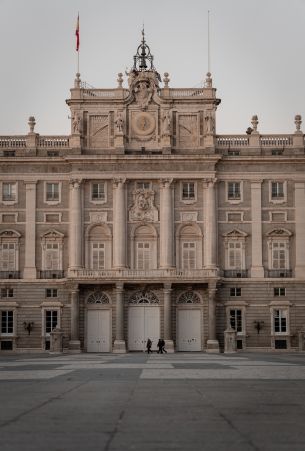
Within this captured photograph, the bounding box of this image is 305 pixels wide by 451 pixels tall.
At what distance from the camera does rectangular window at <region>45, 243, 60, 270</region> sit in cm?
6481

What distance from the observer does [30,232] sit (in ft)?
213

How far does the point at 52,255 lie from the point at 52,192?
454 cm

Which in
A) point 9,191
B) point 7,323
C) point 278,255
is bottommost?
point 7,323

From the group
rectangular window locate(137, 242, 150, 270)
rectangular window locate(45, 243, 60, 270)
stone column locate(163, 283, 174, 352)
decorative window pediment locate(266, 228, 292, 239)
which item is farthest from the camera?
rectangular window locate(45, 243, 60, 270)

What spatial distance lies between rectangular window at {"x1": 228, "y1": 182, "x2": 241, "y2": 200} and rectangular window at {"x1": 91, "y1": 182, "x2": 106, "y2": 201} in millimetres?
8991

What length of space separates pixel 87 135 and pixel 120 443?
55250 mm

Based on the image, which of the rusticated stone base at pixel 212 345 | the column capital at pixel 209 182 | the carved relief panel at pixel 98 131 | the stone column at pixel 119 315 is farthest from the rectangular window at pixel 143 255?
the carved relief panel at pixel 98 131

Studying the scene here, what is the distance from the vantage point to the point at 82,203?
64625mm

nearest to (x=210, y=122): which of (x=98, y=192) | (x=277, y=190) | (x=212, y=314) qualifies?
(x=277, y=190)

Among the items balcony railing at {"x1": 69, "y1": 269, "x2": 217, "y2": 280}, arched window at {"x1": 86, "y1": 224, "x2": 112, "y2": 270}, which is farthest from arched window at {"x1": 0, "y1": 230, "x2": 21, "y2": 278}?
arched window at {"x1": 86, "y1": 224, "x2": 112, "y2": 270}

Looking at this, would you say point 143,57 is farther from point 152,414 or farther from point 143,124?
point 152,414

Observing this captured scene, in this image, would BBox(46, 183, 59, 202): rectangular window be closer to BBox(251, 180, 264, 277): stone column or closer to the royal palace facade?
the royal palace facade

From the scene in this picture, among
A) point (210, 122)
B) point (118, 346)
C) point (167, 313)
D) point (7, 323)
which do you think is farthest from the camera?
point (210, 122)

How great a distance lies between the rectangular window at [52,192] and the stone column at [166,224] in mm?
7579
